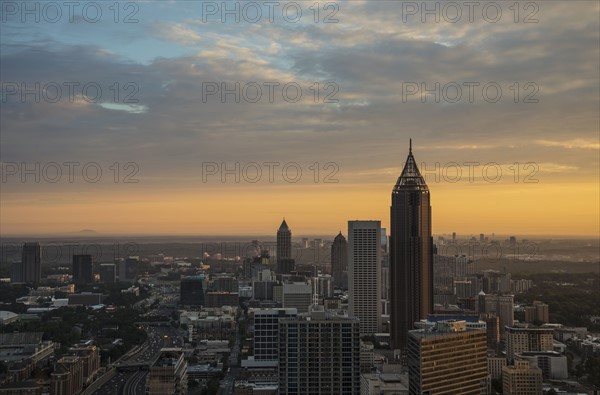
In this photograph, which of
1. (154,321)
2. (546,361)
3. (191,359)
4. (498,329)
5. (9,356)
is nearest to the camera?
(546,361)

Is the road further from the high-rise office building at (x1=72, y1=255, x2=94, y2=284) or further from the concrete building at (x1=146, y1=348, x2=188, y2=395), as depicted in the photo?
the high-rise office building at (x1=72, y1=255, x2=94, y2=284)

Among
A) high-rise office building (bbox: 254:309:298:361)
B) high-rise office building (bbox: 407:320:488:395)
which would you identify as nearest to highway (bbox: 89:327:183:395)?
high-rise office building (bbox: 254:309:298:361)

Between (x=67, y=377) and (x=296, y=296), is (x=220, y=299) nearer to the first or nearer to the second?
(x=296, y=296)

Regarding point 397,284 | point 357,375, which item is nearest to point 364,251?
point 397,284

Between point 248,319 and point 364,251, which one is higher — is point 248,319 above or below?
below

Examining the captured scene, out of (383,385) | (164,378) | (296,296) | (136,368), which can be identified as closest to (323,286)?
(296,296)

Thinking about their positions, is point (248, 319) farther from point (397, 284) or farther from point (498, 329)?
point (498, 329)
